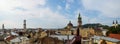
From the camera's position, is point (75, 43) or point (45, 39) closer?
point (75, 43)

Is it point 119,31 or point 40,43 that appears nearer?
point 40,43

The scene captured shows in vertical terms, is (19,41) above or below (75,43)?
below

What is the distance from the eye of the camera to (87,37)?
52.2 m

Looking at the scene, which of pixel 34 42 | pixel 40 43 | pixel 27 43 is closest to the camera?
pixel 40 43

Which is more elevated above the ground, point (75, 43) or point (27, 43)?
point (75, 43)

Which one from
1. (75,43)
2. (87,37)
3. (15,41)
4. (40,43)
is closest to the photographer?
(75,43)

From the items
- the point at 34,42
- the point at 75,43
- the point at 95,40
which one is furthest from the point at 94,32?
the point at 75,43

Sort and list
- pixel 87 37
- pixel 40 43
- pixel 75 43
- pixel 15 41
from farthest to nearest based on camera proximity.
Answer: pixel 87 37
pixel 15 41
pixel 40 43
pixel 75 43

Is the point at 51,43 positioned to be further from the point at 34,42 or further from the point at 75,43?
the point at 75,43

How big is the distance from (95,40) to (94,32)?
16.6 metres

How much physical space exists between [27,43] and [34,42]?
10.3ft

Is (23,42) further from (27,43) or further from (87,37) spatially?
(87,37)

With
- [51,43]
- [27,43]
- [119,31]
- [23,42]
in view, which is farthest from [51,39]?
[119,31]

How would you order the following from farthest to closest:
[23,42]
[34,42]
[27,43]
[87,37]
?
[87,37] → [23,42] → [27,43] → [34,42]
